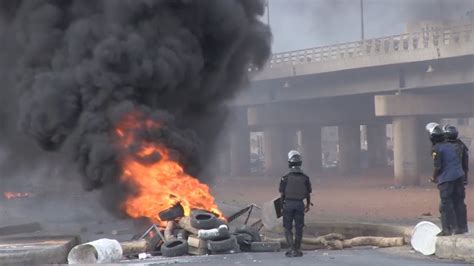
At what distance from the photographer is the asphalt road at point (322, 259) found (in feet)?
34.8

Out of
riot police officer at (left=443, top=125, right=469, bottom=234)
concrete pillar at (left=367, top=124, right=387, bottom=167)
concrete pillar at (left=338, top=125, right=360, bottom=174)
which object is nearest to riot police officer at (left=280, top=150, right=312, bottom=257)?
riot police officer at (left=443, top=125, right=469, bottom=234)

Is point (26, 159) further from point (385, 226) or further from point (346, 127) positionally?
point (346, 127)

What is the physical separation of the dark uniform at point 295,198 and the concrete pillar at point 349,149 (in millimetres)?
41520

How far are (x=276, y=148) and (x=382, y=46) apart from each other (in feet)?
56.7

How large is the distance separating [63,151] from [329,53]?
26.1m

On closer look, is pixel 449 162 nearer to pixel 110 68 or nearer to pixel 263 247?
pixel 263 247

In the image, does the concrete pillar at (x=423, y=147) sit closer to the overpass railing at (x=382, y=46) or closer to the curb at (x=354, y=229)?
the overpass railing at (x=382, y=46)

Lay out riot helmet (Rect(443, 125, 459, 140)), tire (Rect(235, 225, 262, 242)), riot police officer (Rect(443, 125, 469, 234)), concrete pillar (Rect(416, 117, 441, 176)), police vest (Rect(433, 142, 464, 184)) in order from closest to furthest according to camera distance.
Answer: police vest (Rect(433, 142, 464, 184))
riot police officer (Rect(443, 125, 469, 234))
riot helmet (Rect(443, 125, 459, 140))
tire (Rect(235, 225, 262, 242))
concrete pillar (Rect(416, 117, 441, 176))

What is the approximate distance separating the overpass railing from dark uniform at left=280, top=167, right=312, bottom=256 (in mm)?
22544

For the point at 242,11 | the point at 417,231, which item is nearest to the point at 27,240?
the point at 242,11

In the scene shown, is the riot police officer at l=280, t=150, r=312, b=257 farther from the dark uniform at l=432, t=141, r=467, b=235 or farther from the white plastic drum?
the dark uniform at l=432, t=141, r=467, b=235

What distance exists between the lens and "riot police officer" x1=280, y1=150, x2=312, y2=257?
1144 centimetres

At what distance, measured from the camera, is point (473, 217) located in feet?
66.0

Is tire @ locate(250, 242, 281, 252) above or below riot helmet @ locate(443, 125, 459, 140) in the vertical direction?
below
